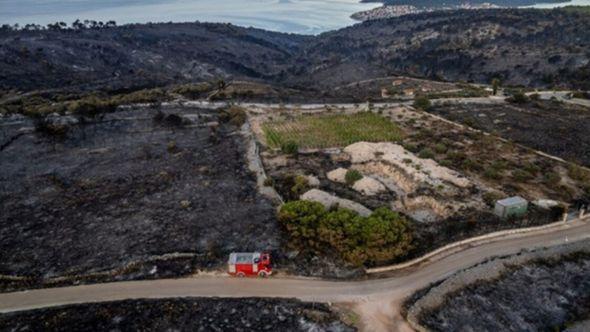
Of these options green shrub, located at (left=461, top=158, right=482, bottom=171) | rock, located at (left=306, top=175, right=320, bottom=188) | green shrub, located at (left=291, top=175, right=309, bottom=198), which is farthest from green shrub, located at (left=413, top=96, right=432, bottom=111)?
green shrub, located at (left=291, top=175, right=309, bottom=198)

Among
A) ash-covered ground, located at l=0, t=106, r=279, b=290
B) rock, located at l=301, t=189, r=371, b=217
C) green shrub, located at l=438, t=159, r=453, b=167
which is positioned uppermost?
rock, located at l=301, t=189, r=371, b=217

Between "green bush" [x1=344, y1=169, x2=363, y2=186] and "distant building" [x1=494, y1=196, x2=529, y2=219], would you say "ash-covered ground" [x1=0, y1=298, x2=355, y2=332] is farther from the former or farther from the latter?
"green bush" [x1=344, y1=169, x2=363, y2=186]

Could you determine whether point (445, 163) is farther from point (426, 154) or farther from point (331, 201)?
point (331, 201)

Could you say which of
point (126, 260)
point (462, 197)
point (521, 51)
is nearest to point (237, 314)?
point (126, 260)

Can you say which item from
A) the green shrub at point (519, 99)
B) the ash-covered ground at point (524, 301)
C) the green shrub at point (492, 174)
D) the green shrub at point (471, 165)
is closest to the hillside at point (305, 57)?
the green shrub at point (519, 99)

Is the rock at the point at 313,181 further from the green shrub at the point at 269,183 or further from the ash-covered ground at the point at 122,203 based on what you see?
the ash-covered ground at the point at 122,203

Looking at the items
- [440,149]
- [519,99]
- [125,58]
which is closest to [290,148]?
[440,149]

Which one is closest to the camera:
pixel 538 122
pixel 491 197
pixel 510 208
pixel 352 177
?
pixel 510 208
